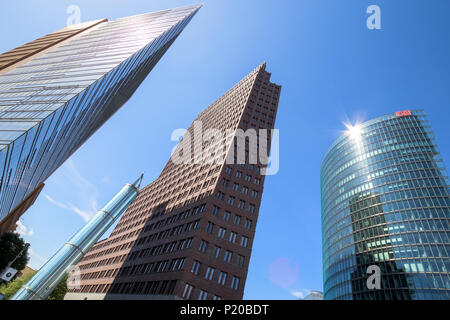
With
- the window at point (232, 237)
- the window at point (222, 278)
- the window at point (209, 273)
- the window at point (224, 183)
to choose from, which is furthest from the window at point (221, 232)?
the window at point (224, 183)

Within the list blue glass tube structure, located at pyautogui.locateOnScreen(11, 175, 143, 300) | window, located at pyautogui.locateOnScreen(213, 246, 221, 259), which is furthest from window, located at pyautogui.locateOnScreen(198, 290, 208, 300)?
blue glass tube structure, located at pyautogui.locateOnScreen(11, 175, 143, 300)

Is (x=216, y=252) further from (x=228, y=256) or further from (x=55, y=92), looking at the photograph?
(x=55, y=92)

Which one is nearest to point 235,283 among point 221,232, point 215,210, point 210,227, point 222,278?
point 222,278

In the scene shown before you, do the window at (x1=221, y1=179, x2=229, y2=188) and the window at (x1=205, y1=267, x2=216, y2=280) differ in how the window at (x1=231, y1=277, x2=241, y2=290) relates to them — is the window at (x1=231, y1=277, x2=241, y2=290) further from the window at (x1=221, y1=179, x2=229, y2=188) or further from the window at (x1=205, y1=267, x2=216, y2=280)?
the window at (x1=221, y1=179, x2=229, y2=188)

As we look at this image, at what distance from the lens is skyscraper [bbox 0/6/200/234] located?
80.3 ft

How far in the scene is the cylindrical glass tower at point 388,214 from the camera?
74812mm

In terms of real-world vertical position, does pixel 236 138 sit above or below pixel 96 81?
above

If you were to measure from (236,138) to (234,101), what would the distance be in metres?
29.1

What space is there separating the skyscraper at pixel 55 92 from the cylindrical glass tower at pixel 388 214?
90.9 meters

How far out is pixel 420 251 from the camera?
249 ft

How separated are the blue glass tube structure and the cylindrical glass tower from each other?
8057 cm

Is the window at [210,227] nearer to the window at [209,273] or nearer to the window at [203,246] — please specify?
the window at [203,246]
